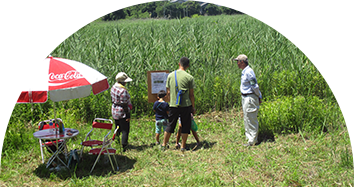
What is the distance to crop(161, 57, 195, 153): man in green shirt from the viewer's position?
5555 millimetres

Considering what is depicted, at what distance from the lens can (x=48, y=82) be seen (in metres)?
4.39

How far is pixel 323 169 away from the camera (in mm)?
4781

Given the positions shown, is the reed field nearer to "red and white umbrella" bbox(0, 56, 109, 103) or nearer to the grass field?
the grass field

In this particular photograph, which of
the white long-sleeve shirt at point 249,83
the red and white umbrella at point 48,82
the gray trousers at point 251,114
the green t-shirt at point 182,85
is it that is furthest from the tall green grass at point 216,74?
the red and white umbrella at point 48,82

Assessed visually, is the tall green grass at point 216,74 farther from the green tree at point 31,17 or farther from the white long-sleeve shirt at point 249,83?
the green tree at point 31,17

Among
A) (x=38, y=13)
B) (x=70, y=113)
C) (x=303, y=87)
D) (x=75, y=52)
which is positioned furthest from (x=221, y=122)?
(x=38, y=13)

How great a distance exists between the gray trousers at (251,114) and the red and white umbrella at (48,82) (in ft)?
9.33

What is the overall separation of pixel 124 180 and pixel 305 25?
13.3 meters

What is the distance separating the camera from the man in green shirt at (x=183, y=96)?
5.55 meters

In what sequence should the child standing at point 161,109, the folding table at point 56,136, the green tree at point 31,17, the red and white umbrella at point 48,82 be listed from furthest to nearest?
the green tree at point 31,17 → the child standing at point 161,109 → the folding table at point 56,136 → the red and white umbrella at point 48,82

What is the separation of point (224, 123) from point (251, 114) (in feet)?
6.32

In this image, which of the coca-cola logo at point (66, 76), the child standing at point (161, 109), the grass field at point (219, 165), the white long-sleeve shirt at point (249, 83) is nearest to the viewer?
the coca-cola logo at point (66, 76)

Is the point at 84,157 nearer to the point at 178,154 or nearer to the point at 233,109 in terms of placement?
the point at 178,154

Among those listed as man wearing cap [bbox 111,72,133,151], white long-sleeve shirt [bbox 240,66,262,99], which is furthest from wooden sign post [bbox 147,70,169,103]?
white long-sleeve shirt [bbox 240,66,262,99]
